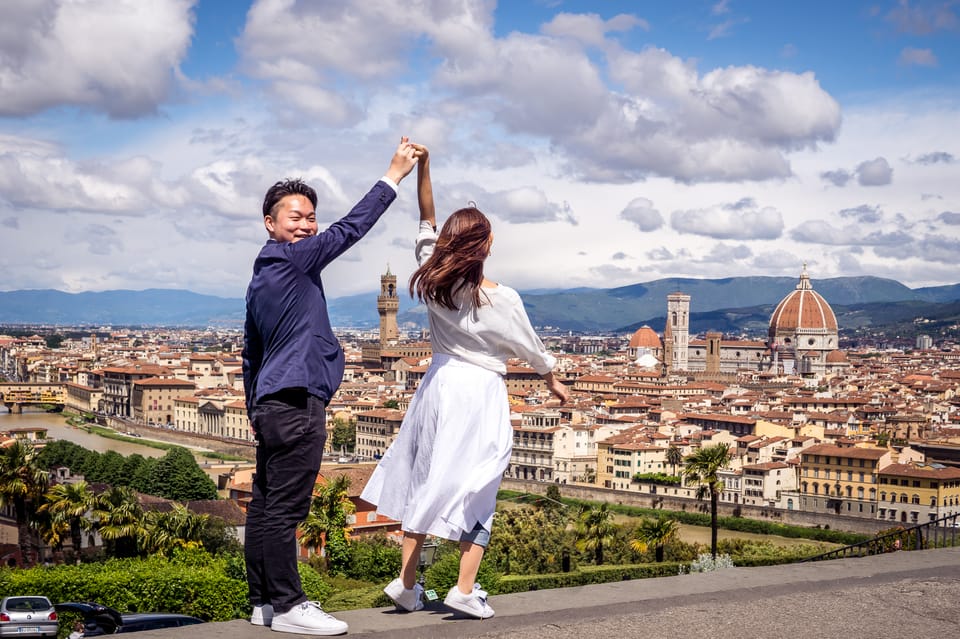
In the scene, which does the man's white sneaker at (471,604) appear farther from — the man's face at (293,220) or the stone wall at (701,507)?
the stone wall at (701,507)

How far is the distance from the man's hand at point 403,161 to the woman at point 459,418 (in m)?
0.19

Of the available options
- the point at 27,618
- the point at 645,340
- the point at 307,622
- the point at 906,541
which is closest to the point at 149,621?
the point at 27,618

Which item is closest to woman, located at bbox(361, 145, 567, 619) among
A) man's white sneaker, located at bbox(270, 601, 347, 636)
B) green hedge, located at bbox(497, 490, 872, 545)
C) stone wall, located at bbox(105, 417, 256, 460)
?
man's white sneaker, located at bbox(270, 601, 347, 636)

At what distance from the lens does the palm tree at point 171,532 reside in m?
16.9

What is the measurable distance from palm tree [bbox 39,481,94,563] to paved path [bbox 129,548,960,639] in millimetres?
15104

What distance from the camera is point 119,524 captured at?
54.6 ft

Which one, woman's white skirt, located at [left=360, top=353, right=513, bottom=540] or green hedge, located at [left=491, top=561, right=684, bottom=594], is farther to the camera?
green hedge, located at [left=491, top=561, right=684, bottom=594]

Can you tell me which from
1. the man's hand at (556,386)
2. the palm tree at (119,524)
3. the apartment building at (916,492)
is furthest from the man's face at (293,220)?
the apartment building at (916,492)

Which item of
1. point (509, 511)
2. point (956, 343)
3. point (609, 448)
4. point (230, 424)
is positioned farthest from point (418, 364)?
point (956, 343)

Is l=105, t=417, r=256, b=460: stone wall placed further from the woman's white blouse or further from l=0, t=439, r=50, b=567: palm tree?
the woman's white blouse

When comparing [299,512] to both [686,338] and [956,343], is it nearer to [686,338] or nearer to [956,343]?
[686,338]

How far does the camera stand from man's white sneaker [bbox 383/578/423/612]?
2.99 metres

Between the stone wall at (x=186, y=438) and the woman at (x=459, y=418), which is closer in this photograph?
Result: the woman at (x=459, y=418)

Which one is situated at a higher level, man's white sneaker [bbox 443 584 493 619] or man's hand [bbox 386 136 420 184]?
man's hand [bbox 386 136 420 184]
